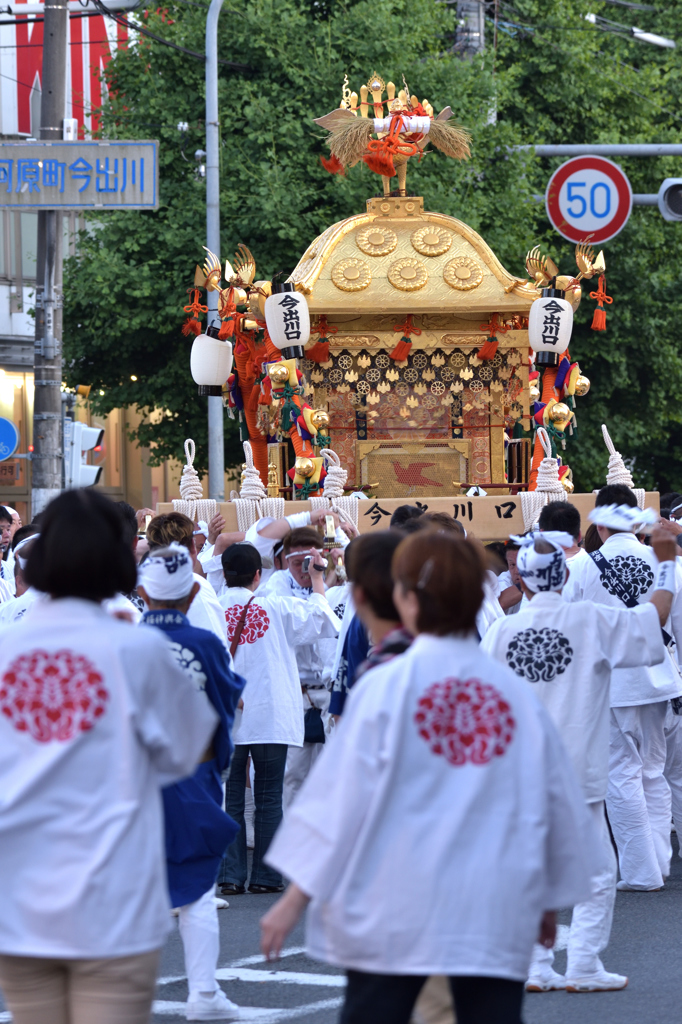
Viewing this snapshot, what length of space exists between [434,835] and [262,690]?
15.1 ft

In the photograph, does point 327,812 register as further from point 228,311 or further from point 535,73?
point 535,73

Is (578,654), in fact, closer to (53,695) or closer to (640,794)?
(640,794)

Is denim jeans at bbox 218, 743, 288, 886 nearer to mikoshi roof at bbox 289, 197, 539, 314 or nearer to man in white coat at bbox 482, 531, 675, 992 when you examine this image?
man in white coat at bbox 482, 531, 675, 992

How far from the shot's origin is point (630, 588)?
7.41 m

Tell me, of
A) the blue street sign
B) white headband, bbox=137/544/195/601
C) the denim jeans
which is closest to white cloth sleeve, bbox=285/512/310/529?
the denim jeans

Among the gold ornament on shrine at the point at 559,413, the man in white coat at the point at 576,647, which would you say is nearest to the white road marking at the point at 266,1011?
the man in white coat at the point at 576,647

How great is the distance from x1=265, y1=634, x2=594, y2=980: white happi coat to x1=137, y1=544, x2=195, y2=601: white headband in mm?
2020

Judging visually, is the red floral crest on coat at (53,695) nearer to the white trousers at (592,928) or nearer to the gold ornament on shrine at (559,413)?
the white trousers at (592,928)

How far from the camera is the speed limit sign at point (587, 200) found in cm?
1458

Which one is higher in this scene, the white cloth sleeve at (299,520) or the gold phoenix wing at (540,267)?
the gold phoenix wing at (540,267)

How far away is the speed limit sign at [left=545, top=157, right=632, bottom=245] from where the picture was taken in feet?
47.8

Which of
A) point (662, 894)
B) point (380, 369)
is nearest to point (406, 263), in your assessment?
point (380, 369)

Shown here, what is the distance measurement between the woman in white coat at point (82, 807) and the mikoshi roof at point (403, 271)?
34.6 ft

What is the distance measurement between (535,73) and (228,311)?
13.8 m
